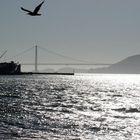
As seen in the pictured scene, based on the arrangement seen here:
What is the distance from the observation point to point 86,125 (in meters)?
44.9

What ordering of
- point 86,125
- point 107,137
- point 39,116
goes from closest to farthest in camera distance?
1. point 107,137
2. point 86,125
3. point 39,116

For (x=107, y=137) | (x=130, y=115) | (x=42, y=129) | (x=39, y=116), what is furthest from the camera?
(x=130, y=115)

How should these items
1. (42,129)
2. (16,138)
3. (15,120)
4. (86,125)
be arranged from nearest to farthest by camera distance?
(16,138) < (42,129) < (86,125) < (15,120)

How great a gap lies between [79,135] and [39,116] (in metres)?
13.4

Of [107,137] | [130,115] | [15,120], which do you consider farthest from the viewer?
[130,115]

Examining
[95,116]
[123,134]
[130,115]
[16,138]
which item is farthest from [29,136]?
[130,115]

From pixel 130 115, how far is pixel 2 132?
21634 mm

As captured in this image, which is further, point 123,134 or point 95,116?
point 95,116

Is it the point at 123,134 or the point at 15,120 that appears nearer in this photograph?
the point at 123,134

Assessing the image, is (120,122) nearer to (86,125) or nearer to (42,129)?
(86,125)

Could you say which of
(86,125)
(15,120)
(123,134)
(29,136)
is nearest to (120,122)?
(86,125)

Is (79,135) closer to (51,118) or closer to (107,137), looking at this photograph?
(107,137)

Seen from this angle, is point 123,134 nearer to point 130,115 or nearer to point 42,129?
point 42,129

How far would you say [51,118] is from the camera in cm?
5038
